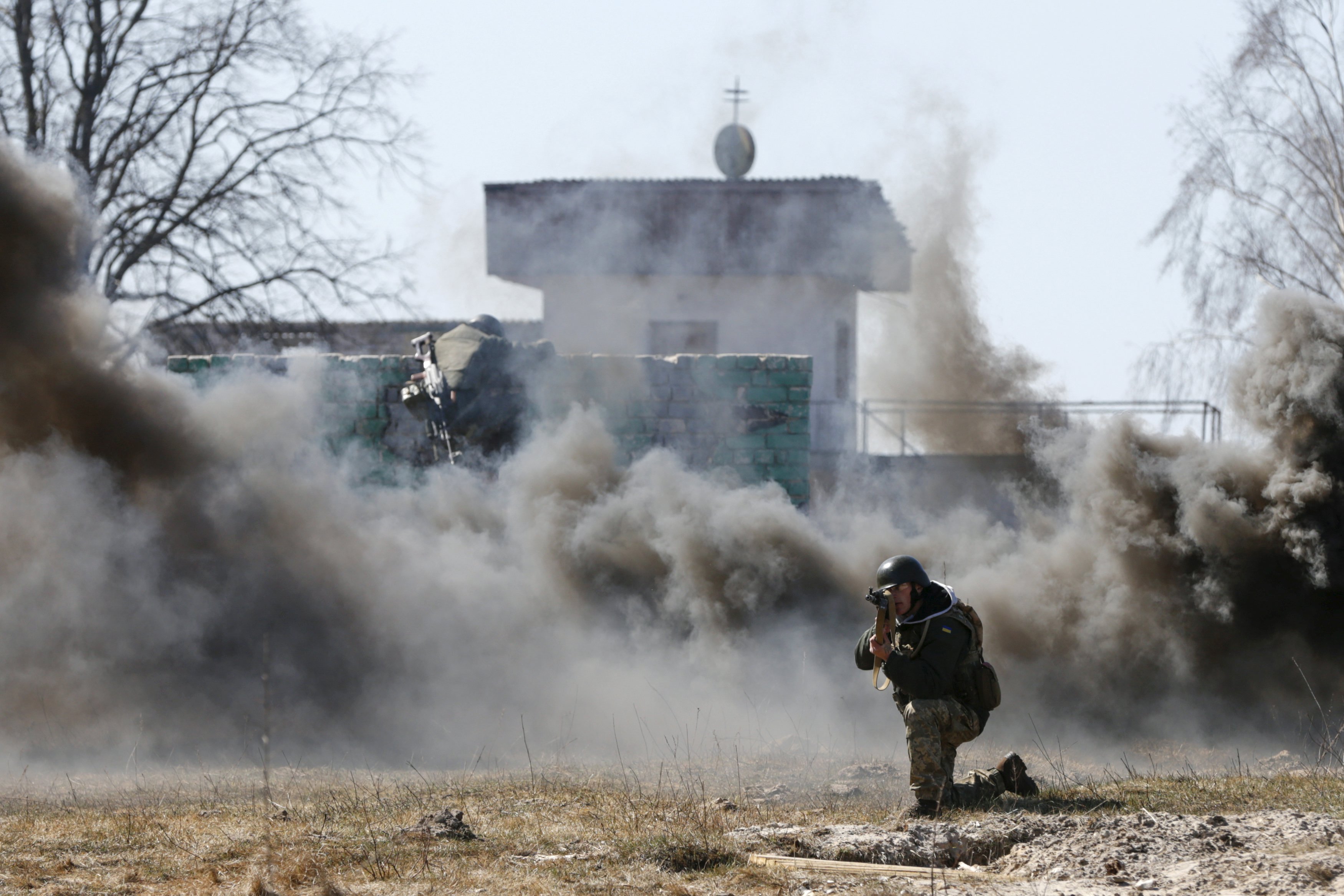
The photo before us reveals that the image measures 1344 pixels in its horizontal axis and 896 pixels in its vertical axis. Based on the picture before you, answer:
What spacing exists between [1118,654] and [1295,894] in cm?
606

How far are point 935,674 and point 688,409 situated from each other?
25.8 feet

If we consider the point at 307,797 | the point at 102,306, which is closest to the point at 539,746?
the point at 307,797

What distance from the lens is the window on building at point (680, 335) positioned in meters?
25.9

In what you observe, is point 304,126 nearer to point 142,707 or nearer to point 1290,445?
point 142,707

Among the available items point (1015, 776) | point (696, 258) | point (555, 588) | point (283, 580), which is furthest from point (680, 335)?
point (1015, 776)

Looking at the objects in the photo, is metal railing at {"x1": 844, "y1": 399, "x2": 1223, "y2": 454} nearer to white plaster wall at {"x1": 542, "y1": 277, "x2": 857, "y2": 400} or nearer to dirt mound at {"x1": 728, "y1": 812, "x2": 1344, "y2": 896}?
white plaster wall at {"x1": 542, "y1": 277, "x2": 857, "y2": 400}

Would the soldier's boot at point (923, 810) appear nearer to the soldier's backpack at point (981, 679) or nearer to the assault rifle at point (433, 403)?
the soldier's backpack at point (981, 679)

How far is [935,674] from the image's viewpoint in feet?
23.9

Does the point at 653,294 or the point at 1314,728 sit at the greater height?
the point at 653,294

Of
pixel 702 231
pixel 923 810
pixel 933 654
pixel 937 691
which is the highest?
pixel 702 231

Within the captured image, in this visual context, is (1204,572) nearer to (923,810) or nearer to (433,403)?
(923,810)

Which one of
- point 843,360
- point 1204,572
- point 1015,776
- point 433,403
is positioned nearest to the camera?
point 1015,776

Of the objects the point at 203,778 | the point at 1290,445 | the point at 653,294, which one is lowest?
the point at 203,778

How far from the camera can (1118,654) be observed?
11266 millimetres
